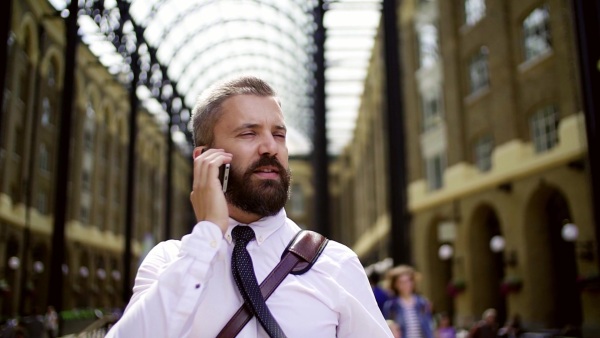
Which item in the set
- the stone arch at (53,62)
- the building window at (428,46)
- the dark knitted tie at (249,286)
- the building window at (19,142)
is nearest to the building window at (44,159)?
the building window at (19,142)

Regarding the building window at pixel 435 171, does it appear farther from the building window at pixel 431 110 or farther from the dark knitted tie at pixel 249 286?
the dark knitted tie at pixel 249 286

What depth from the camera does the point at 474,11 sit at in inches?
928

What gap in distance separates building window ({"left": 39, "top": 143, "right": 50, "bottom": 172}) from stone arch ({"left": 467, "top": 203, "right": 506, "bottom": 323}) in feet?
66.2

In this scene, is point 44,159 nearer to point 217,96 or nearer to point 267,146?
point 217,96

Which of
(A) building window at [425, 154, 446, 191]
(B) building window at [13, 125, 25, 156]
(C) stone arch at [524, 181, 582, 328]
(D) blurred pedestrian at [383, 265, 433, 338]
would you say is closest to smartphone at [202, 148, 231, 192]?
(D) blurred pedestrian at [383, 265, 433, 338]

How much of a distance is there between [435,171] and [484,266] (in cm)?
527

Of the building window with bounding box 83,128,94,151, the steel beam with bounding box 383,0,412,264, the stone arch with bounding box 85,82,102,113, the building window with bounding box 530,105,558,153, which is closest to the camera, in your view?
the steel beam with bounding box 383,0,412,264

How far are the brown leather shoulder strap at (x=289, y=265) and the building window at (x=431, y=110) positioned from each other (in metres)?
25.8

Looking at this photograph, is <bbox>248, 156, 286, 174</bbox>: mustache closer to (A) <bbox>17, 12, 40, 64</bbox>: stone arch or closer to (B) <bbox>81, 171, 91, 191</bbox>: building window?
(A) <bbox>17, 12, 40, 64</bbox>: stone arch

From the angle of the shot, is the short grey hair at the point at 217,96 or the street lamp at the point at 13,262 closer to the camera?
the short grey hair at the point at 217,96

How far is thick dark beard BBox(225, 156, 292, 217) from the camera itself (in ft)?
5.49

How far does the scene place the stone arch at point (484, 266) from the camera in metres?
23.0

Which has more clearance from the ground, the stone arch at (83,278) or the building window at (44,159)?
the building window at (44,159)

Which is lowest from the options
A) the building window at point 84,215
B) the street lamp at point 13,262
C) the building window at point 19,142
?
the street lamp at point 13,262
